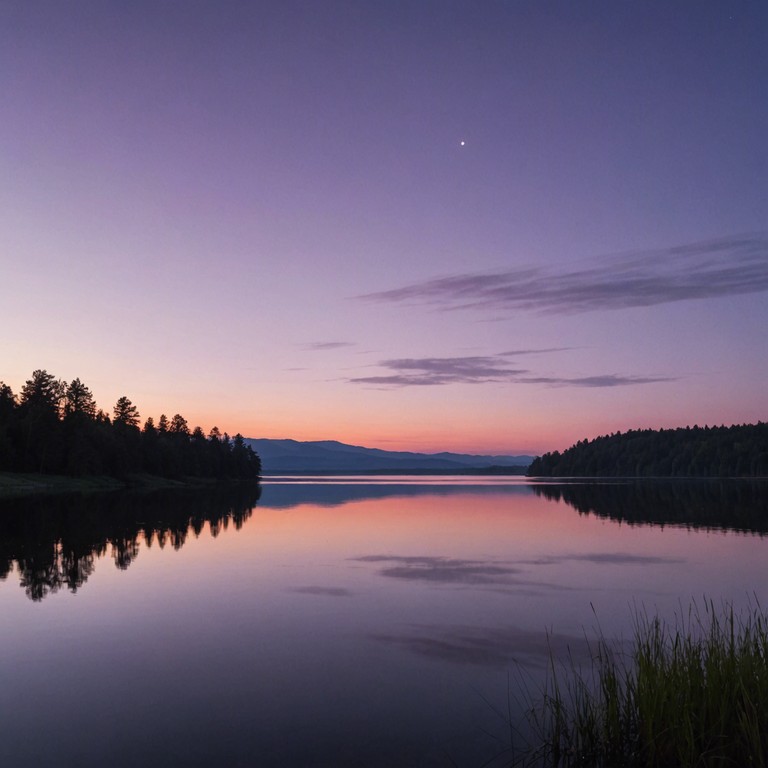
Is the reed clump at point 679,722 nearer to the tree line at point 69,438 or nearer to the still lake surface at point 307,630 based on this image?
the still lake surface at point 307,630

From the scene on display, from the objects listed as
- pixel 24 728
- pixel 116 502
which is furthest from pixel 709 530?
pixel 116 502

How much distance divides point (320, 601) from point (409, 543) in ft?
65.2

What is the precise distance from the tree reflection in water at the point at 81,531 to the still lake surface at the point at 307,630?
31cm

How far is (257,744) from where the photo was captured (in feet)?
43.8

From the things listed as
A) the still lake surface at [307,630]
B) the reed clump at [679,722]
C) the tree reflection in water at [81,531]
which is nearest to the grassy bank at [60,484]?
the tree reflection in water at [81,531]

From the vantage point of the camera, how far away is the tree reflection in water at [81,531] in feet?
108

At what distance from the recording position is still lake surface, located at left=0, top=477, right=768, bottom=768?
13.8 meters

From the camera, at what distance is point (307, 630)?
74.4 feet

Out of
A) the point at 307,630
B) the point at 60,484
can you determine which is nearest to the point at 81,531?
the point at 307,630

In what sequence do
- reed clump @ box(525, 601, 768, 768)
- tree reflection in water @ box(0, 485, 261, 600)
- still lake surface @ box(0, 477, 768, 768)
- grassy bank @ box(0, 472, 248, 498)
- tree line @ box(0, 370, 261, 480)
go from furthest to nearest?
tree line @ box(0, 370, 261, 480), grassy bank @ box(0, 472, 248, 498), tree reflection in water @ box(0, 485, 261, 600), still lake surface @ box(0, 477, 768, 768), reed clump @ box(525, 601, 768, 768)

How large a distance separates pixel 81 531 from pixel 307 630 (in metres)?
33.8

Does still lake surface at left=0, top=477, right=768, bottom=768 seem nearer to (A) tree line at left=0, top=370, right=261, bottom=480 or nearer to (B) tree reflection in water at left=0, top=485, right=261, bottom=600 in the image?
(B) tree reflection in water at left=0, top=485, right=261, bottom=600

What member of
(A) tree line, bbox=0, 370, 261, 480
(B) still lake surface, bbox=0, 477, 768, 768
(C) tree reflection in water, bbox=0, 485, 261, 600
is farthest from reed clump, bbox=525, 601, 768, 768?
(A) tree line, bbox=0, 370, 261, 480

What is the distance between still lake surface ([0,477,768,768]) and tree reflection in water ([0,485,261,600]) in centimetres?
31
